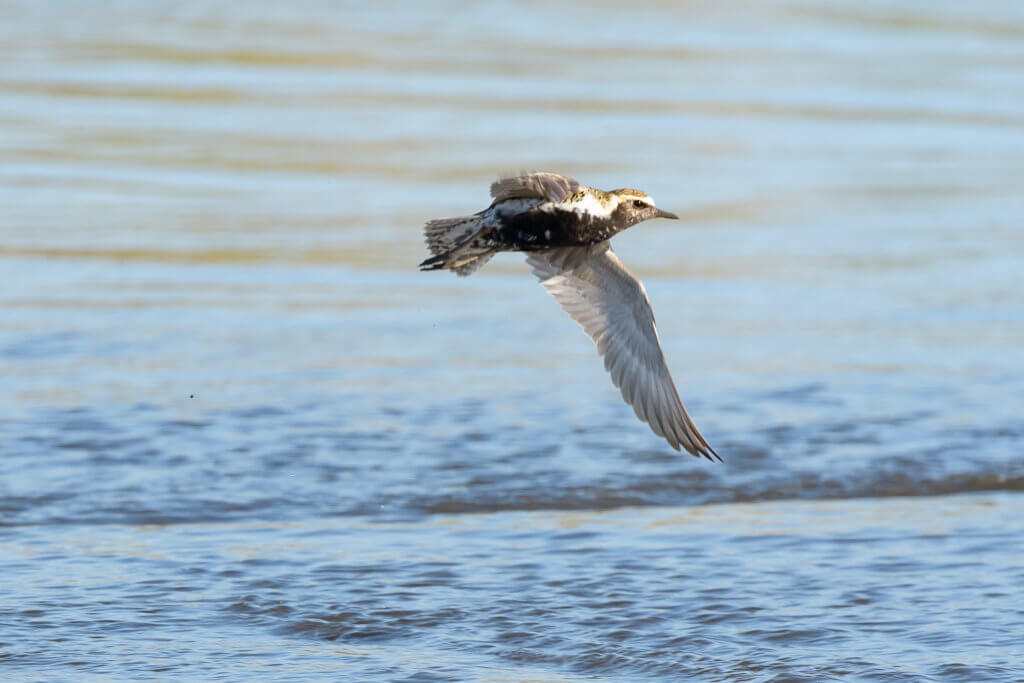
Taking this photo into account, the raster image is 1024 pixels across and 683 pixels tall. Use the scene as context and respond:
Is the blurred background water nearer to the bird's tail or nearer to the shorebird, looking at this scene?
the shorebird

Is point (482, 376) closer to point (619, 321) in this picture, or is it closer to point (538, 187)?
point (619, 321)

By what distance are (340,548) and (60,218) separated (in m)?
5.81

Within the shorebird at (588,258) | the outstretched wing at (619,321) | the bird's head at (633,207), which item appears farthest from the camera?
the outstretched wing at (619,321)

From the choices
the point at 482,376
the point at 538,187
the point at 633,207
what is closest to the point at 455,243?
the point at 538,187

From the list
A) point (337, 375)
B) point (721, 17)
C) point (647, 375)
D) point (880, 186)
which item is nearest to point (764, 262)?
point (880, 186)

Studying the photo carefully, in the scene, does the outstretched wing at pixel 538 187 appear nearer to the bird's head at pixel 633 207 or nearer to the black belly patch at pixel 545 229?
the black belly patch at pixel 545 229

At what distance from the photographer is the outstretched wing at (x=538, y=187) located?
19.9 ft

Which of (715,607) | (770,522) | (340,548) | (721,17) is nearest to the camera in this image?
(715,607)

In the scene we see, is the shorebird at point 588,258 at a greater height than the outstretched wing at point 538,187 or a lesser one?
lesser

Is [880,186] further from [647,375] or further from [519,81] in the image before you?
[647,375]

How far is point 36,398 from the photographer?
895cm

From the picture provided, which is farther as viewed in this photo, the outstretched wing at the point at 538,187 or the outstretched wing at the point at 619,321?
the outstretched wing at the point at 619,321

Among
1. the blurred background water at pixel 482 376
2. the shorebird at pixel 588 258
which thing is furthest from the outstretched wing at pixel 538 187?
the blurred background water at pixel 482 376

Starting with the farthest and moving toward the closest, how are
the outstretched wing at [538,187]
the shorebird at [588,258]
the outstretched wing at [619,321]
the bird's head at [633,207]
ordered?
the outstretched wing at [619,321] < the bird's head at [633,207] < the shorebird at [588,258] < the outstretched wing at [538,187]
